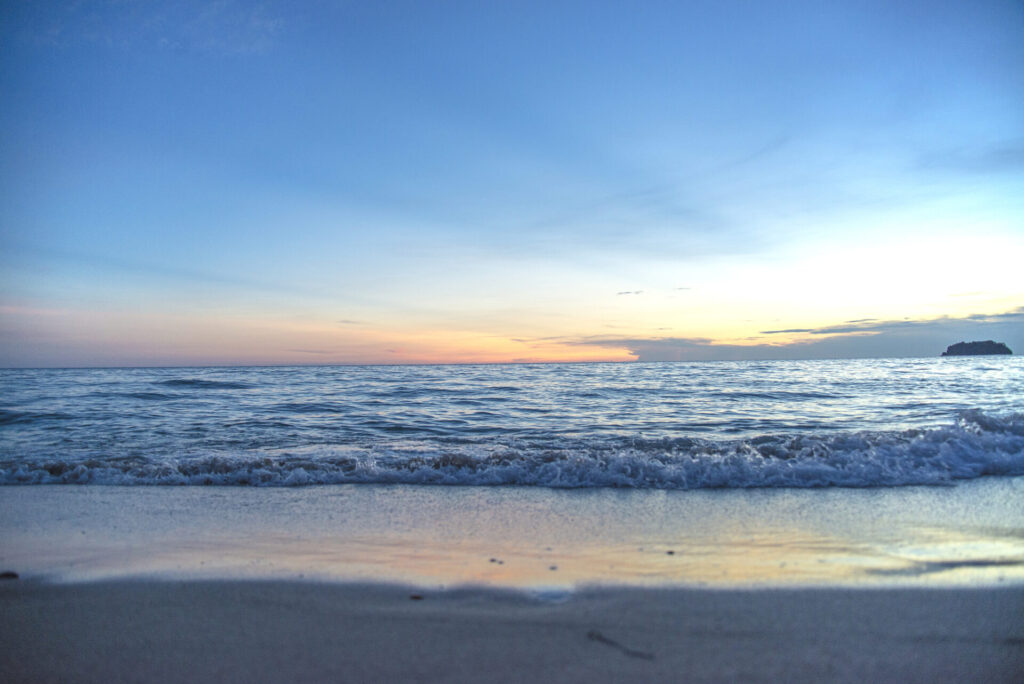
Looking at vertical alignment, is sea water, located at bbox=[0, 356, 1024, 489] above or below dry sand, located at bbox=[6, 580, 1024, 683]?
below

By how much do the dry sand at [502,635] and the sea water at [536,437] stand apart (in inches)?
145

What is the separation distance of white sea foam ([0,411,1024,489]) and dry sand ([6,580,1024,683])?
3626 millimetres

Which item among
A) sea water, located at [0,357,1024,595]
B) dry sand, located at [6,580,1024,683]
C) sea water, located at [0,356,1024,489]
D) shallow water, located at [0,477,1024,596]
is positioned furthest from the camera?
sea water, located at [0,356,1024,489]

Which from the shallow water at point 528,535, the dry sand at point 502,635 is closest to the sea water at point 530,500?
the shallow water at point 528,535

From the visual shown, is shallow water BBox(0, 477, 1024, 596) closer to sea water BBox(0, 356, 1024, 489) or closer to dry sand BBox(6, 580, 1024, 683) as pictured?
dry sand BBox(6, 580, 1024, 683)

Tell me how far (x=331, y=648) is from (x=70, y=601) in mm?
2292

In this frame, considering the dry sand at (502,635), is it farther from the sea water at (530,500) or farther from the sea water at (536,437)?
the sea water at (536,437)

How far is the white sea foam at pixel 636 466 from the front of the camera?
722cm

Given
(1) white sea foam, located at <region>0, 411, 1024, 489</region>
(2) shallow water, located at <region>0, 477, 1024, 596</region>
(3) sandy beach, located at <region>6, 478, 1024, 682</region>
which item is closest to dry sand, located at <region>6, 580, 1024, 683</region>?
(3) sandy beach, located at <region>6, 478, 1024, 682</region>

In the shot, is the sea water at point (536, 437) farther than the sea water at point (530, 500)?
Yes

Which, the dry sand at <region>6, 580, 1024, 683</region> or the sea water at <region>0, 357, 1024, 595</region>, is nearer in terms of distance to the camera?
the dry sand at <region>6, 580, 1024, 683</region>

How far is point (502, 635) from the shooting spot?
314cm

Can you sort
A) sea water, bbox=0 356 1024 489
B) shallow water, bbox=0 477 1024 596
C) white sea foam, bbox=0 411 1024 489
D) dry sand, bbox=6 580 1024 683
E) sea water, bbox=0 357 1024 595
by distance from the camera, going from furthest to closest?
1. sea water, bbox=0 356 1024 489
2. white sea foam, bbox=0 411 1024 489
3. sea water, bbox=0 357 1024 595
4. shallow water, bbox=0 477 1024 596
5. dry sand, bbox=6 580 1024 683

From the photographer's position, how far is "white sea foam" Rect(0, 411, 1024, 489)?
284 inches
